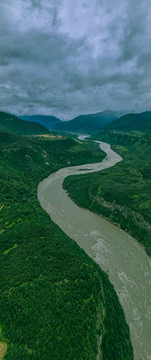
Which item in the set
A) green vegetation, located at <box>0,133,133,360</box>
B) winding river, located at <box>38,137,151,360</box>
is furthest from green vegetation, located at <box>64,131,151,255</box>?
green vegetation, located at <box>0,133,133,360</box>

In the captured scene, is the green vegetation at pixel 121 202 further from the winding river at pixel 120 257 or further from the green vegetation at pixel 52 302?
the green vegetation at pixel 52 302

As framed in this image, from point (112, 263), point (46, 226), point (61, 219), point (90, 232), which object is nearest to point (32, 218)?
point (46, 226)

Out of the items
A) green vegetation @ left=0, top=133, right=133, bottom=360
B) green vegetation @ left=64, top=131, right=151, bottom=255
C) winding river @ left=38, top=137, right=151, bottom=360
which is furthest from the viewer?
green vegetation @ left=64, top=131, right=151, bottom=255

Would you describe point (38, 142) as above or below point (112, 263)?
above

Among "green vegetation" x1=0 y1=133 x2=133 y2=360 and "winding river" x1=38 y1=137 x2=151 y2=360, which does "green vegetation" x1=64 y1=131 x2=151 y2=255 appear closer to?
"winding river" x1=38 y1=137 x2=151 y2=360

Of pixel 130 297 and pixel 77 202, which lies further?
pixel 77 202

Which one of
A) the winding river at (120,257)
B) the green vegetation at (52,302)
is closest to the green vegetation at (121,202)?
the winding river at (120,257)

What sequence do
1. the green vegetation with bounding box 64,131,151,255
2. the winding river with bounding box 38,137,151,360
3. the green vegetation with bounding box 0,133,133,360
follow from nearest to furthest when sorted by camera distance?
1. the green vegetation with bounding box 0,133,133,360
2. the winding river with bounding box 38,137,151,360
3. the green vegetation with bounding box 64,131,151,255

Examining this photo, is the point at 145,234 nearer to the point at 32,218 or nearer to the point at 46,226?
the point at 46,226
